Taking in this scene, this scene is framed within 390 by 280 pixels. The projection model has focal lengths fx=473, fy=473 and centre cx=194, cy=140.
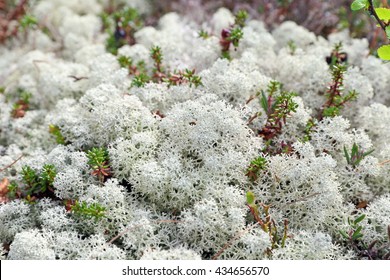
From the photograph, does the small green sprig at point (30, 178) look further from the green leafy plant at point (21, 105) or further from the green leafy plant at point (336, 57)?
the green leafy plant at point (336, 57)

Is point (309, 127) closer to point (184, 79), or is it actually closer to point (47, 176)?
point (184, 79)

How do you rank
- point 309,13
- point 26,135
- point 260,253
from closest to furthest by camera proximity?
point 260,253
point 26,135
point 309,13

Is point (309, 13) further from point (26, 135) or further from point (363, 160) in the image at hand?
point (26, 135)

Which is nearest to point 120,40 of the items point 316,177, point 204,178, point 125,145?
point 125,145

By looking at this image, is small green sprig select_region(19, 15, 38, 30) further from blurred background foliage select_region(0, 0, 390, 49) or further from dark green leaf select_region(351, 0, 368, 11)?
dark green leaf select_region(351, 0, 368, 11)

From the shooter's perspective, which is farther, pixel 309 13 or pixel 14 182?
pixel 309 13

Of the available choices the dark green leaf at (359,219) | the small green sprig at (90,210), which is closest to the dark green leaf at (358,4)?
the dark green leaf at (359,219)
